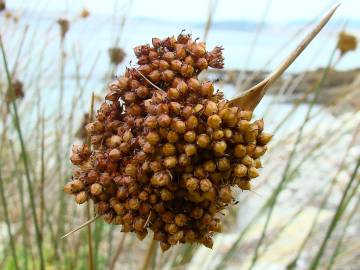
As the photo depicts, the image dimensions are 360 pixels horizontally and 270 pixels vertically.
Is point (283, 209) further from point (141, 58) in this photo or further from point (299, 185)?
point (141, 58)

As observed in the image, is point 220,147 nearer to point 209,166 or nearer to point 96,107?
point 209,166

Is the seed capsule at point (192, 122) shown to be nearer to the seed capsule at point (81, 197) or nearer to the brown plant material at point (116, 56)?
the seed capsule at point (81, 197)

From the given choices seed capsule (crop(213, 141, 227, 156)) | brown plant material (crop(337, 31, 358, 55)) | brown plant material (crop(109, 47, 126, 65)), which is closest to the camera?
seed capsule (crop(213, 141, 227, 156))

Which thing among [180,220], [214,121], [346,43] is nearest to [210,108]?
[214,121]

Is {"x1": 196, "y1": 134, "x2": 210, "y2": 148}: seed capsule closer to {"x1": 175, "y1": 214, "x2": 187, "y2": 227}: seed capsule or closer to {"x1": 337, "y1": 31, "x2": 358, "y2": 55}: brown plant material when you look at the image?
{"x1": 175, "y1": 214, "x2": 187, "y2": 227}: seed capsule

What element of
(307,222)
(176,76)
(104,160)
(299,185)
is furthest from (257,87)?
(299,185)

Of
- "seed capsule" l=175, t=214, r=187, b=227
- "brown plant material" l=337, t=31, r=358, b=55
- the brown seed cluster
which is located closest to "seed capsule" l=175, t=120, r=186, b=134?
the brown seed cluster

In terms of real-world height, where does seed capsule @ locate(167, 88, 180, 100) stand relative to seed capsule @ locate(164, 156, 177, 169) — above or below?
above

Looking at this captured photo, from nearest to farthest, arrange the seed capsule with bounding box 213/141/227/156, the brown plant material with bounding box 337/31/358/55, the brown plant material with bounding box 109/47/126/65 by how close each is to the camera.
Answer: the seed capsule with bounding box 213/141/227/156 < the brown plant material with bounding box 337/31/358/55 < the brown plant material with bounding box 109/47/126/65
